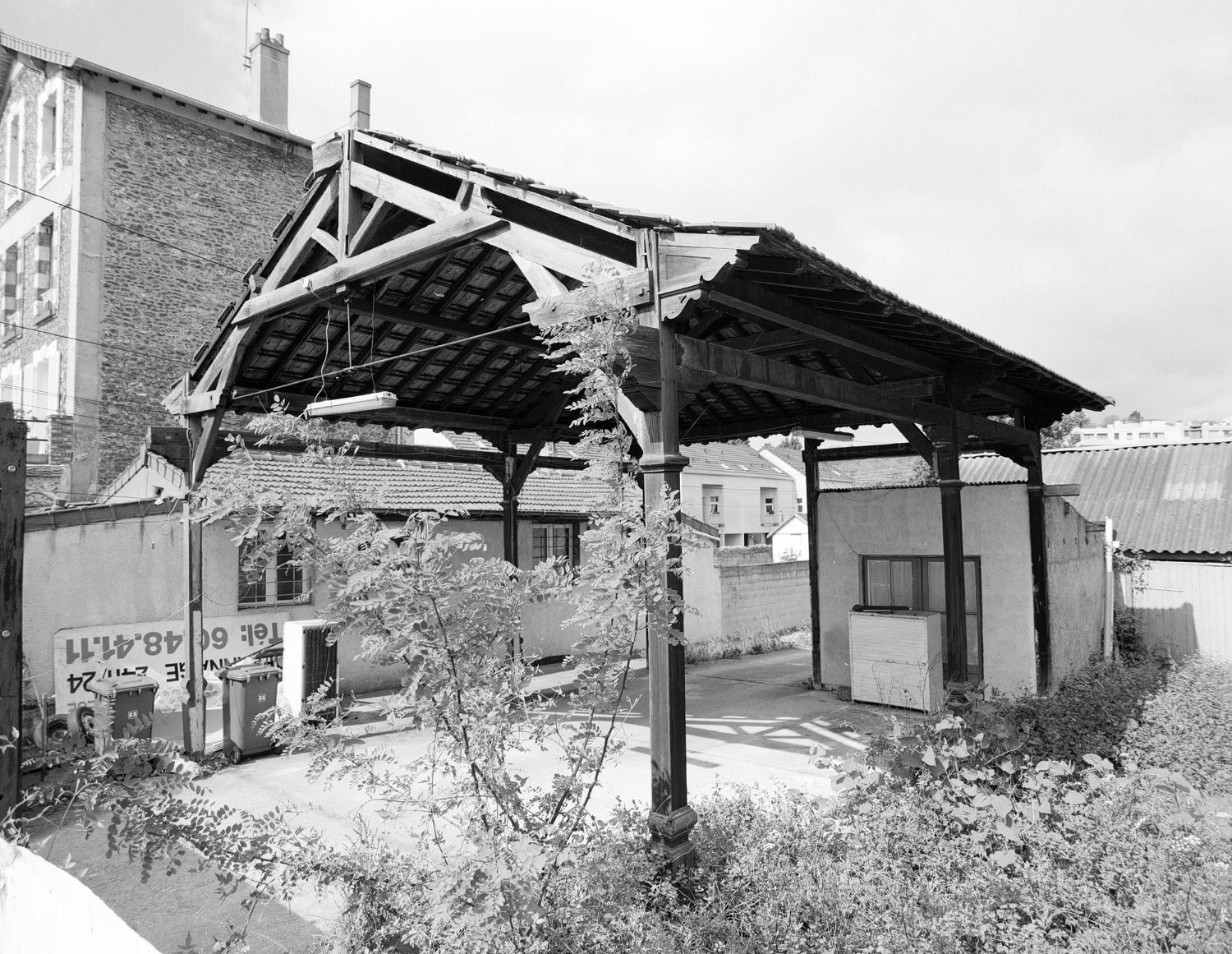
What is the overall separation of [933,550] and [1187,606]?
19.3ft

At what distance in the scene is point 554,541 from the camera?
14930mm

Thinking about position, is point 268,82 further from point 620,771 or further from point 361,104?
point 620,771

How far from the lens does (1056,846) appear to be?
4180 millimetres

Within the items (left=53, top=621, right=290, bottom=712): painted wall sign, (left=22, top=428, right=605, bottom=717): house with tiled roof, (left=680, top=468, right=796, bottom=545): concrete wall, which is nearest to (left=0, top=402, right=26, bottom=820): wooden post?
(left=22, top=428, right=605, bottom=717): house with tiled roof

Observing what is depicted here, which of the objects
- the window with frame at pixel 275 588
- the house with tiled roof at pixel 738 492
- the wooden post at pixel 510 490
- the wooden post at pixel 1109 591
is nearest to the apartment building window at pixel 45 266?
the window with frame at pixel 275 588

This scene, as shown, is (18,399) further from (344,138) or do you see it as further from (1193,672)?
(1193,672)

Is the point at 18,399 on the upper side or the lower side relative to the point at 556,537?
upper

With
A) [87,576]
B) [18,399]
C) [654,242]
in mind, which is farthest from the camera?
[18,399]

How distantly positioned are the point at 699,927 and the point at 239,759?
5862 mm

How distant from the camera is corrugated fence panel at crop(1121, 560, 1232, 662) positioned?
12.2 meters

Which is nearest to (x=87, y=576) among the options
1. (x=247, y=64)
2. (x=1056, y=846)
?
(x=1056, y=846)

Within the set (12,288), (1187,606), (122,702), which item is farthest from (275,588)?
(1187,606)

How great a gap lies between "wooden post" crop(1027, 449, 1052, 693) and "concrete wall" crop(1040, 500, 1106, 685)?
28 centimetres

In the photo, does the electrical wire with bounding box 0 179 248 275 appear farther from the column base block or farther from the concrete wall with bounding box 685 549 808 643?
the column base block
